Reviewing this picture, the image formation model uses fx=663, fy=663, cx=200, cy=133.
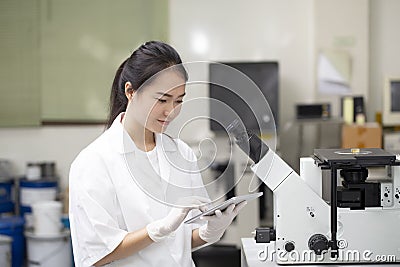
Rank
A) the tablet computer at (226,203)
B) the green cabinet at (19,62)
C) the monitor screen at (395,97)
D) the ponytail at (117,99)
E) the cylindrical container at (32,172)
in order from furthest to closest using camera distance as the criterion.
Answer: the green cabinet at (19,62) < the cylindrical container at (32,172) < the monitor screen at (395,97) < the ponytail at (117,99) < the tablet computer at (226,203)

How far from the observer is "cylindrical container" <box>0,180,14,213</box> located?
4.44m

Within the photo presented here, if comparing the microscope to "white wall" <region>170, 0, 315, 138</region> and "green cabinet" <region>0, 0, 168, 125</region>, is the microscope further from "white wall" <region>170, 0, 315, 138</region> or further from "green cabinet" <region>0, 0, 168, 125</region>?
"green cabinet" <region>0, 0, 168, 125</region>

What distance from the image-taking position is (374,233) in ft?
5.68

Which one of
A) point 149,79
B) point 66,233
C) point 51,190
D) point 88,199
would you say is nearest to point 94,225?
point 88,199

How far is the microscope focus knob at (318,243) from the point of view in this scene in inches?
67.3

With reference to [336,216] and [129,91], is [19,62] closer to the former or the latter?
[129,91]

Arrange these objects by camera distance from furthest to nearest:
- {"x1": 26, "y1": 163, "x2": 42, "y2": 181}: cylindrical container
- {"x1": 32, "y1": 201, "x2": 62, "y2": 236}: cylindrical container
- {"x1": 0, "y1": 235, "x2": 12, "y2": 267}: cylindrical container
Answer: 1. {"x1": 26, "y1": 163, "x2": 42, "y2": 181}: cylindrical container
2. {"x1": 32, "y1": 201, "x2": 62, "y2": 236}: cylindrical container
3. {"x1": 0, "y1": 235, "x2": 12, "y2": 267}: cylindrical container

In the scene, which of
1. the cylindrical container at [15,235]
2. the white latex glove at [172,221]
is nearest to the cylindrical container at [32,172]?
the cylindrical container at [15,235]

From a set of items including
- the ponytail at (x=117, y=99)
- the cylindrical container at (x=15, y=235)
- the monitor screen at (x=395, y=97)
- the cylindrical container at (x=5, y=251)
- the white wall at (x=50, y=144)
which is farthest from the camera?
the white wall at (x=50, y=144)

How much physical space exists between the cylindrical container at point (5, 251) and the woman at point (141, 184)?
2.15 meters

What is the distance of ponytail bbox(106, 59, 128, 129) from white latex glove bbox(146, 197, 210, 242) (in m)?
0.36

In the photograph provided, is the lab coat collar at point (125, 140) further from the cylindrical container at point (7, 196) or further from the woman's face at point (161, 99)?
the cylindrical container at point (7, 196)

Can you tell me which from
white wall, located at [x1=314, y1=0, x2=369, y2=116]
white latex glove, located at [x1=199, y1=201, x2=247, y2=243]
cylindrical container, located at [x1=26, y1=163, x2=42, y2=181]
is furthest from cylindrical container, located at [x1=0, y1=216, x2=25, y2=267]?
white latex glove, located at [x1=199, y1=201, x2=247, y2=243]

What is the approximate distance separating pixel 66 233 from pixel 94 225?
2409 millimetres
